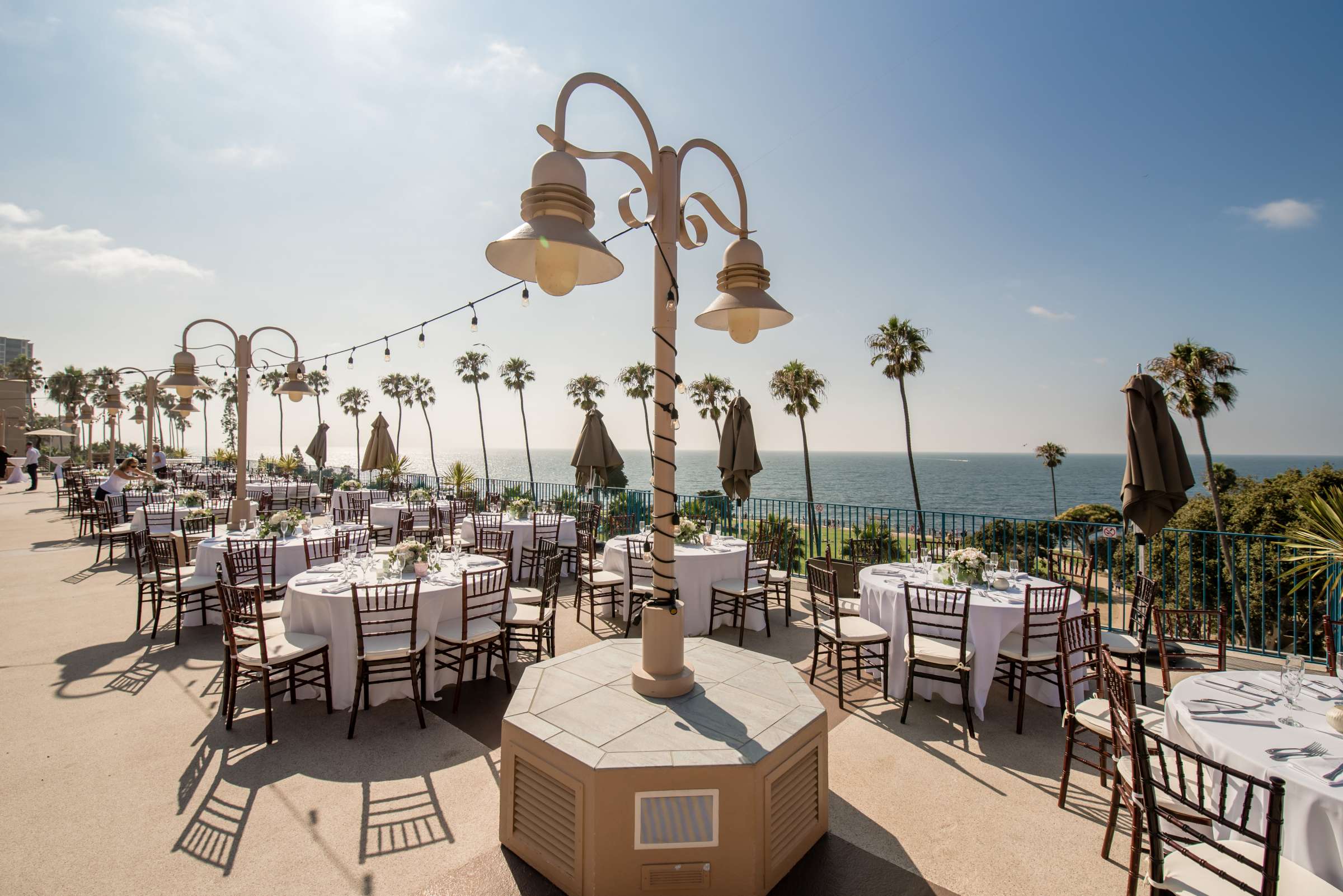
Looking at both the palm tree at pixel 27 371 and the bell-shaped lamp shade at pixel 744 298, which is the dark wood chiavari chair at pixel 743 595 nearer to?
the bell-shaped lamp shade at pixel 744 298

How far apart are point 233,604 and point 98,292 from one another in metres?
9.75

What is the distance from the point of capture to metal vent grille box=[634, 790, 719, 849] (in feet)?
6.68

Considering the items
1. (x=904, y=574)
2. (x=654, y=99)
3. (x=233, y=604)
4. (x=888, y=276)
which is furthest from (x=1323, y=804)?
(x=888, y=276)

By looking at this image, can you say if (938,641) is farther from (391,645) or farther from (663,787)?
(391,645)

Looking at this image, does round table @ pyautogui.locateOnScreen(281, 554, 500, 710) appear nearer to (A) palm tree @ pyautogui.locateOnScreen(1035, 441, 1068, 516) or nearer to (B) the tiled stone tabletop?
(B) the tiled stone tabletop

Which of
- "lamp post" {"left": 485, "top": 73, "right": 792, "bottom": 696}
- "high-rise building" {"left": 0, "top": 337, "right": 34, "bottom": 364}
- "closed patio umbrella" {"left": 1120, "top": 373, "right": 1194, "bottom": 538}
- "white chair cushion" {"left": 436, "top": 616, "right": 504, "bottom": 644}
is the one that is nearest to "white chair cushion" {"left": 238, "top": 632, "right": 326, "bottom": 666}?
"white chair cushion" {"left": 436, "top": 616, "right": 504, "bottom": 644}

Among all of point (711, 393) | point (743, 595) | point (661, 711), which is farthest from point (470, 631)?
point (711, 393)

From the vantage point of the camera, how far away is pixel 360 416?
48844 mm

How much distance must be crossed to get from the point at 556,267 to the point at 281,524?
284 inches

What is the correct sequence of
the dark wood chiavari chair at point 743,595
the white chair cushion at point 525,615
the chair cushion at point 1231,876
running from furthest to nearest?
the dark wood chiavari chair at point 743,595
the white chair cushion at point 525,615
the chair cushion at point 1231,876

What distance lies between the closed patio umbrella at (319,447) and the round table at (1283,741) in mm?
21450

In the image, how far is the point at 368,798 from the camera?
3238mm

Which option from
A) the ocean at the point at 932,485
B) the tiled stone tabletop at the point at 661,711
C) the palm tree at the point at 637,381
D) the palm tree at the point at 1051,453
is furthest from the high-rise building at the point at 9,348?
the palm tree at the point at 1051,453

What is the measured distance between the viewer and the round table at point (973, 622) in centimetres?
447
